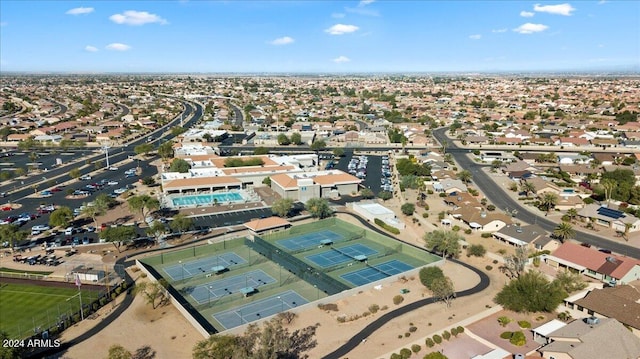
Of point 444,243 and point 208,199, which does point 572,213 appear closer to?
point 444,243

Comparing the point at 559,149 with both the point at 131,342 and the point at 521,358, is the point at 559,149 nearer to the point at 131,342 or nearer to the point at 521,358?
the point at 521,358

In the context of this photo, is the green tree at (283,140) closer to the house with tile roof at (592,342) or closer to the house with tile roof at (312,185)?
the house with tile roof at (312,185)

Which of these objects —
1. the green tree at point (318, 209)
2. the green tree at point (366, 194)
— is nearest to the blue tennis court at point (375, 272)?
the green tree at point (318, 209)

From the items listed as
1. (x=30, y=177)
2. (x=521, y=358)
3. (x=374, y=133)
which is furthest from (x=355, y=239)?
(x=374, y=133)

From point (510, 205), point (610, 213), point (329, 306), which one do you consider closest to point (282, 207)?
point (329, 306)

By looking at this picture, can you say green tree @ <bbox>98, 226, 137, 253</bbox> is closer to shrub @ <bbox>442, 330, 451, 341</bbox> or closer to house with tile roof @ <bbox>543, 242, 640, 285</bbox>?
shrub @ <bbox>442, 330, 451, 341</bbox>

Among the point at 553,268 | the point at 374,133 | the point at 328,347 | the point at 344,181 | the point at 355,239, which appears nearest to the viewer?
the point at 328,347
